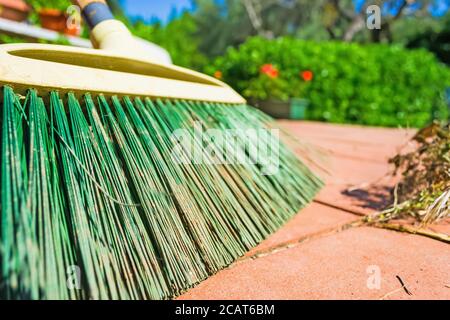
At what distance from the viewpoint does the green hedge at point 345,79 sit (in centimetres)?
609

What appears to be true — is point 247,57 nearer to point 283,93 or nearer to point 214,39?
point 283,93

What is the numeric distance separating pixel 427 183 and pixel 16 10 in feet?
21.4

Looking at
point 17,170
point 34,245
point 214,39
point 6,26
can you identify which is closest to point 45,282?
point 34,245

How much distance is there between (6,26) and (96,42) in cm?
320

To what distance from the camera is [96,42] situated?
1282mm

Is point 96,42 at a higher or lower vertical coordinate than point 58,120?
higher

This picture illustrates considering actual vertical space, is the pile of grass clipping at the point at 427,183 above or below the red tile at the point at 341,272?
above

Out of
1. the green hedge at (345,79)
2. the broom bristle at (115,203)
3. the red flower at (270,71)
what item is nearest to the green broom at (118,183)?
the broom bristle at (115,203)

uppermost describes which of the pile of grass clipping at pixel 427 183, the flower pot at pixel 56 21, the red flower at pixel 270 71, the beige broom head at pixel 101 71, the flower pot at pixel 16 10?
the flower pot at pixel 16 10
